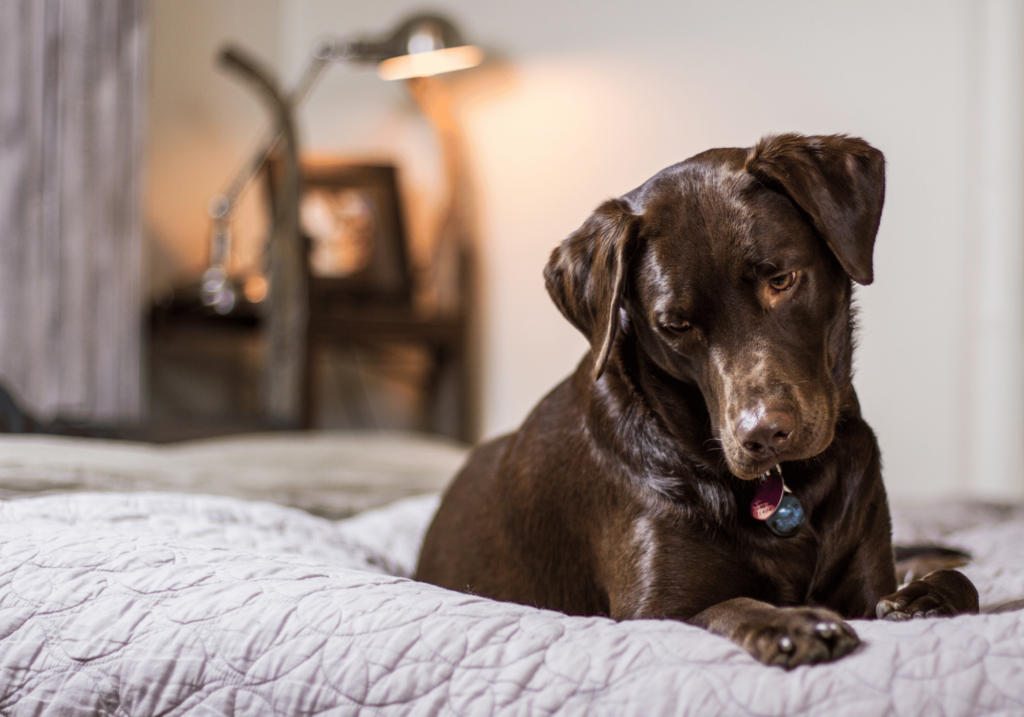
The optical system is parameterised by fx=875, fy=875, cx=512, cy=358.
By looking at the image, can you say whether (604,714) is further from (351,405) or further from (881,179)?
(351,405)

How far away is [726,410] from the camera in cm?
93

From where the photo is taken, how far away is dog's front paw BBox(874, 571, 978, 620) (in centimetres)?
90

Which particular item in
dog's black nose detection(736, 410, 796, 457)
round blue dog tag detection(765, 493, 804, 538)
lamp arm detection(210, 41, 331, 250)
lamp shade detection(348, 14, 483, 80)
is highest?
lamp shade detection(348, 14, 483, 80)

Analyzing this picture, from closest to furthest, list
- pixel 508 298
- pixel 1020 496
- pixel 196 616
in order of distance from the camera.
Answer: pixel 196 616, pixel 1020 496, pixel 508 298

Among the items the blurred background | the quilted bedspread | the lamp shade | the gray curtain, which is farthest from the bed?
the lamp shade

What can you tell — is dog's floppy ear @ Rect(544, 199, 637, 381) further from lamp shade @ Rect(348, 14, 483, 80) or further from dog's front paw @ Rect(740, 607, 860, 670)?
lamp shade @ Rect(348, 14, 483, 80)

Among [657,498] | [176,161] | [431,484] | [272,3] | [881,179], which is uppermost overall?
[272,3]

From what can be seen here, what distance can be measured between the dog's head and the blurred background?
1767 mm

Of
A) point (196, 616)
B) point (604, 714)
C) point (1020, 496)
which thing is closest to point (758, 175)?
point (604, 714)

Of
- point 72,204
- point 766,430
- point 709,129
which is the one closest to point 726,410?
point 766,430

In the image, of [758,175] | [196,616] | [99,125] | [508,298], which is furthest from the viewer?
[508,298]

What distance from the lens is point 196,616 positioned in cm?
88

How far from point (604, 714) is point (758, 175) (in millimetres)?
612

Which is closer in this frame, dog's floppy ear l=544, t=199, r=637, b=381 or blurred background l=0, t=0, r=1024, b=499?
dog's floppy ear l=544, t=199, r=637, b=381
